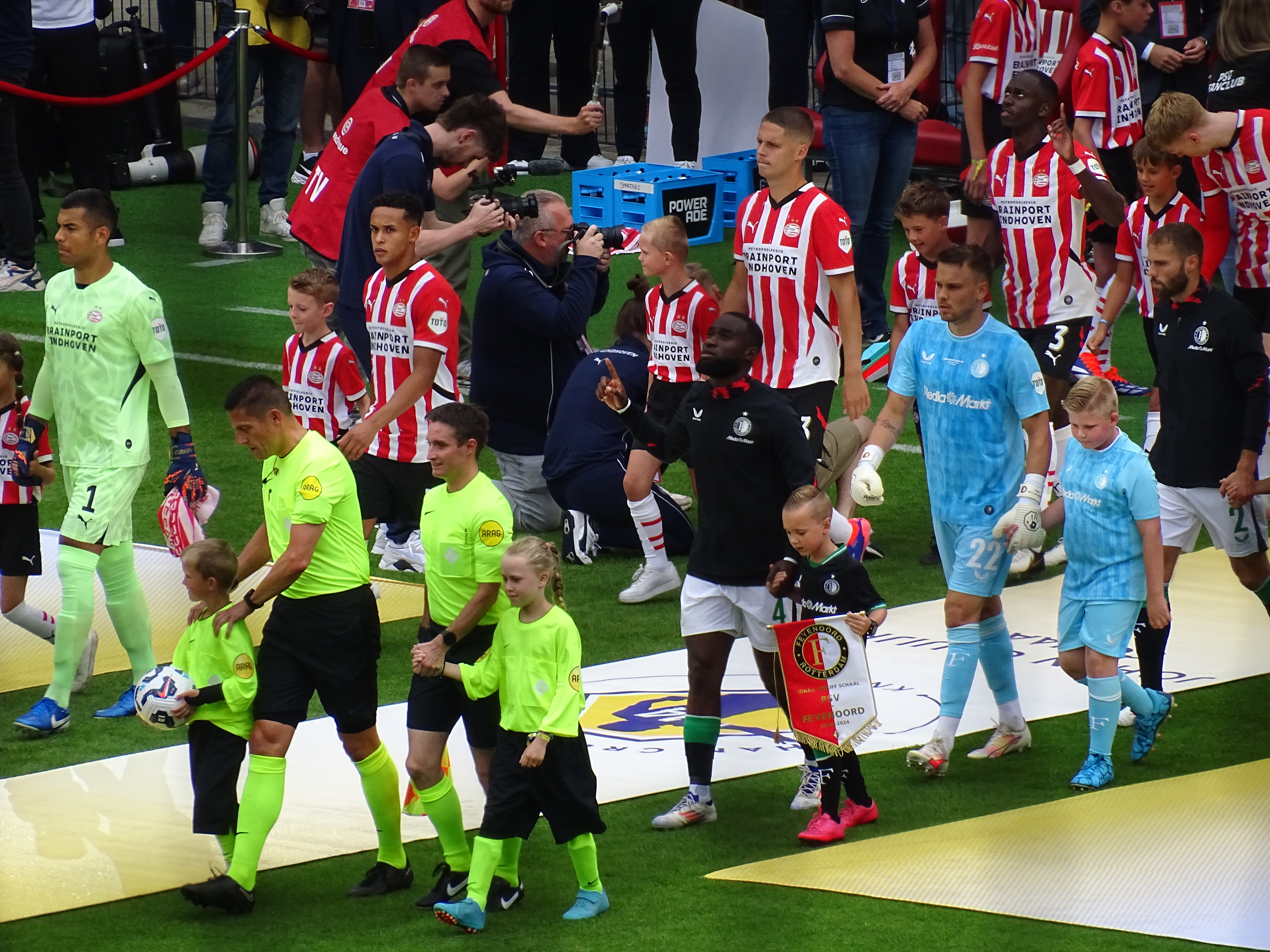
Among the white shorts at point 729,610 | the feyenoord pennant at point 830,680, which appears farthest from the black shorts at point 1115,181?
the feyenoord pennant at point 830,680

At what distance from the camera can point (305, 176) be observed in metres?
13.1

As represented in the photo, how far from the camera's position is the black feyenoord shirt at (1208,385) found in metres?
5.89

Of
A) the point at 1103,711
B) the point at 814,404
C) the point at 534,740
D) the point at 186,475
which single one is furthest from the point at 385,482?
the point at 1103,711

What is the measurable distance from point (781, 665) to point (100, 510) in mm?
2425

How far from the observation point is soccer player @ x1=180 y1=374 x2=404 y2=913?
15.8ft

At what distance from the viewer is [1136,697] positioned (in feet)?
18.2

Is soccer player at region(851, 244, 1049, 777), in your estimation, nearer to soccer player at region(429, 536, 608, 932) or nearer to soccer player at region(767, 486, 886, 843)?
soccer player at region(767, 486, 886, 843)

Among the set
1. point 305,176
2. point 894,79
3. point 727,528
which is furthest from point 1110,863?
point 305,176

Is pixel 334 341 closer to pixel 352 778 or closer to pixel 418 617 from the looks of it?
pixel 418 617

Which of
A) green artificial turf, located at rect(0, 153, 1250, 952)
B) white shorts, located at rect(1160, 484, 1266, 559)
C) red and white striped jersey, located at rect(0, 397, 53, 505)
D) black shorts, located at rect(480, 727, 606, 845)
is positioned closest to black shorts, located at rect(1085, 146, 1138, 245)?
green artificial turf, located at rect(0, 153, 1250, 952)

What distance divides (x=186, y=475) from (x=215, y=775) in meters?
1.47

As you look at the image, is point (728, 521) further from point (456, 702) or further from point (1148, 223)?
point (1148, 223)

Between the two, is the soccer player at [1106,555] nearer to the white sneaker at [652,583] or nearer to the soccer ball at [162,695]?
the white sneaker at [652,583]

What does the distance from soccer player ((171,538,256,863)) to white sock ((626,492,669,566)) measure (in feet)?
8.83
